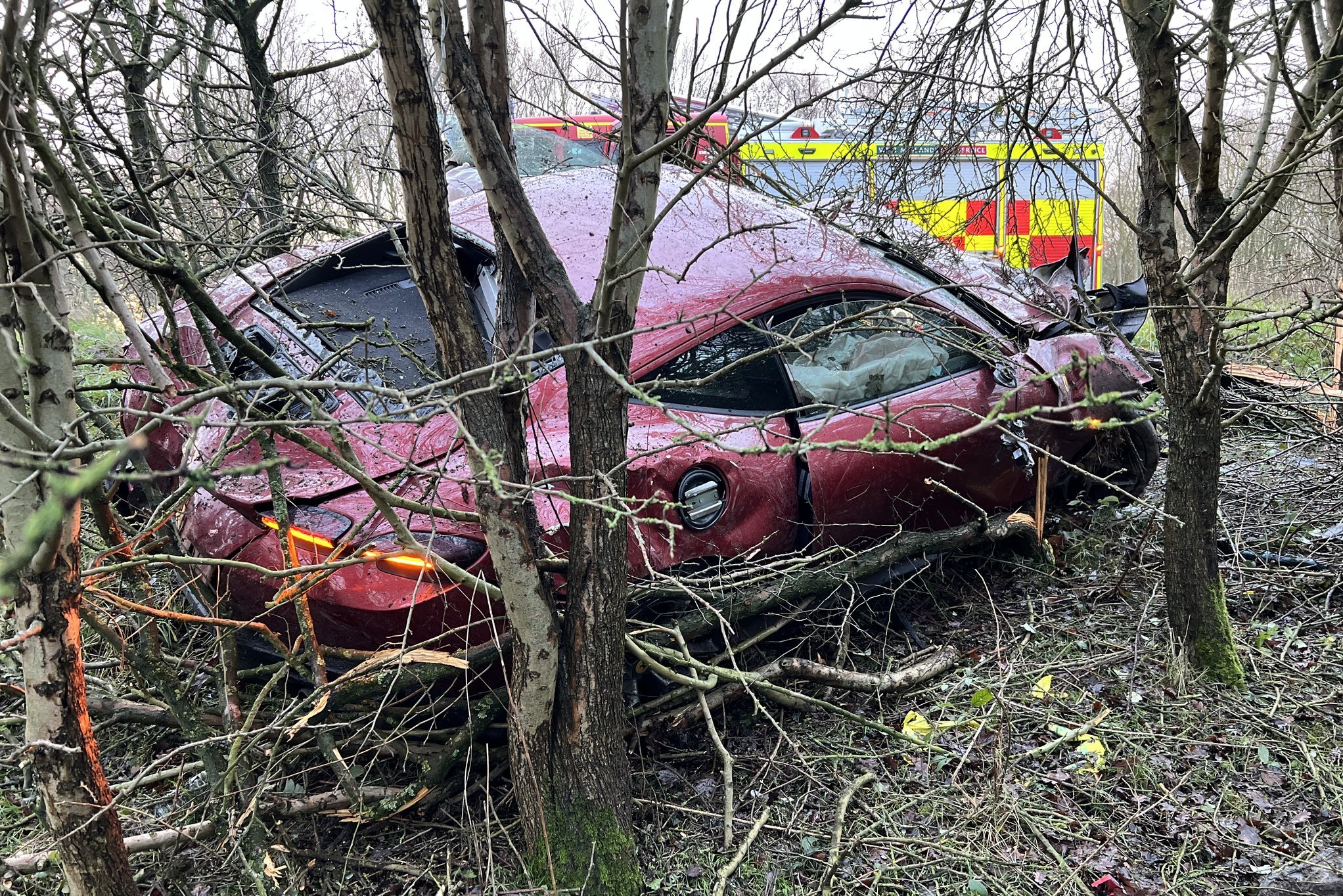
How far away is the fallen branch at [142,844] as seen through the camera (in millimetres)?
2342

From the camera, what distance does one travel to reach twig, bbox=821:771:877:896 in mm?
2674

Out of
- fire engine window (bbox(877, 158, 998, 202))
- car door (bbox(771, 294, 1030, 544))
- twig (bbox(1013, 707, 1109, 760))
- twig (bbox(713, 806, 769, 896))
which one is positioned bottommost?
twig (bbox(1013, 707, 1109, 760))

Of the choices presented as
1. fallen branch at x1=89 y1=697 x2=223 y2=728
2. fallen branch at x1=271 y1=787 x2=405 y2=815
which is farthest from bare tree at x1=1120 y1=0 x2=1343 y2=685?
fallen branch at x1=89 y1=697 x2=223 y2=728

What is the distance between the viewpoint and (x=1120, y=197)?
1302 cm

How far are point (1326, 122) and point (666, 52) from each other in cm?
188

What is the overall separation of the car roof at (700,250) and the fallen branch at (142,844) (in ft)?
6.68

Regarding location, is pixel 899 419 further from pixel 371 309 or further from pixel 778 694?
pixel 371 309

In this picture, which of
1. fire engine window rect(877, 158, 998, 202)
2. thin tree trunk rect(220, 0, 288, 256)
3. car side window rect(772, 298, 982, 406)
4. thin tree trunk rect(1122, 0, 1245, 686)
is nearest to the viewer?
thin tree trunk rect(1122, 0, 1245, 686)

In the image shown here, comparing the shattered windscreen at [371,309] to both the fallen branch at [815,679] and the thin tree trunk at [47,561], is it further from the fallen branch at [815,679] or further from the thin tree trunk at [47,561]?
the fallen branch at [815,679]

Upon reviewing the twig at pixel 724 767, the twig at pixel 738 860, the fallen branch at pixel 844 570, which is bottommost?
the twig at pixel 738 860

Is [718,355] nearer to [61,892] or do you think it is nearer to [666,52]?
[666,52]

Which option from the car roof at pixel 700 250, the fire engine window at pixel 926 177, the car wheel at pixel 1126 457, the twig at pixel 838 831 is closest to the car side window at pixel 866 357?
the car roof at pixel 700 250

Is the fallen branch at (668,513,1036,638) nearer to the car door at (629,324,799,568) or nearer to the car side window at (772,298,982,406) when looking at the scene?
the car door at (629,324,799,568)

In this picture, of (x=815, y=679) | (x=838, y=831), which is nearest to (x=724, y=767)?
(x=838, y=831)
